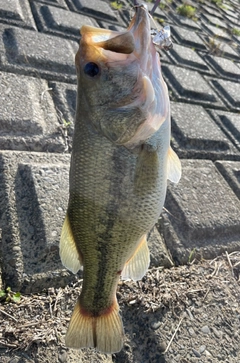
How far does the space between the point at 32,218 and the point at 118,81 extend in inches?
35.5

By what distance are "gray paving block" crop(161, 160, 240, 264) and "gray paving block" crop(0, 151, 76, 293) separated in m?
0.65

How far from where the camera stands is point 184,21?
5004mm

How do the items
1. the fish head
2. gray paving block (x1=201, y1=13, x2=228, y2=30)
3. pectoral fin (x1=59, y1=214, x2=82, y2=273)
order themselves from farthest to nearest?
gray paving block (x1=201, y1=13, x2=228, y2=30), pectoral fin (x1=59, y1=214, x2=82, y2=273), the fish head

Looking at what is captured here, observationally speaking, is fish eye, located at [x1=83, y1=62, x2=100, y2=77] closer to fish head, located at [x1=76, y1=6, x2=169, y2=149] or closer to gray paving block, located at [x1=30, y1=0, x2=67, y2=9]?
fish head, located at [x1=76, y1=6, x2=169, y2=149]

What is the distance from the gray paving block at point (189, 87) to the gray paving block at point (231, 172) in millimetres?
814

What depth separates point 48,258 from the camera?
6.08 ft

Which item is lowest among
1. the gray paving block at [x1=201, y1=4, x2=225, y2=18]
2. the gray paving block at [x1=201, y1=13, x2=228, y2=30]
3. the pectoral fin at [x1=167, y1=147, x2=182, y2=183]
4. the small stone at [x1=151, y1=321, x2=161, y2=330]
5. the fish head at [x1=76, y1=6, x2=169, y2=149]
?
the small stone at [x1=151, y1=321, x2=161, y2=330]

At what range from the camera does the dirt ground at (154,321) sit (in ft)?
5.16

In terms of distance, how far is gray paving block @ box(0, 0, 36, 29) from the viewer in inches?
129

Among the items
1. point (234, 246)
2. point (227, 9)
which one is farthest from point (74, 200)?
point (227, 9)

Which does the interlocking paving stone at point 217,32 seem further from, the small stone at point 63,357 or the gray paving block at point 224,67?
the small stone at point 63,357

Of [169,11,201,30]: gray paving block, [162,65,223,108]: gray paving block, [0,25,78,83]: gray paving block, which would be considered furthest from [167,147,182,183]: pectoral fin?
[169,11,201,30]: gray paving block

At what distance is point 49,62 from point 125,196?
6.29 ft

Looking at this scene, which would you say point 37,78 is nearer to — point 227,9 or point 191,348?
point 191,348
